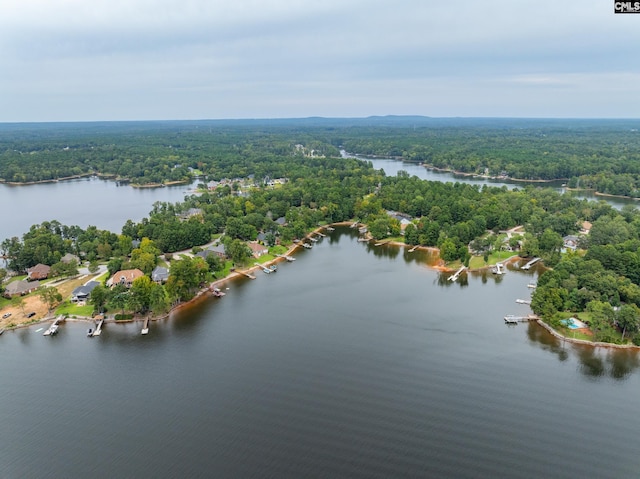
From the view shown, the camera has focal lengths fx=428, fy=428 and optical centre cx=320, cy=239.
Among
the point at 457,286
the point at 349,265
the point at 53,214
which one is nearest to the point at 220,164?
A: the point at 53,214

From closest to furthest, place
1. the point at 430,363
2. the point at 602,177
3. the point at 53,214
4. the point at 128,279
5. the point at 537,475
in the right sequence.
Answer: the point at 537,475 < the point at 430,363 < the point at 128,279 < the point at 53,214 < the point at 602,177

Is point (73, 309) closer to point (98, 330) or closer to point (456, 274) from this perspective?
point (98, 330)

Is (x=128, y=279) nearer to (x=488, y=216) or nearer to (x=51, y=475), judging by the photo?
(x=51, y=475)

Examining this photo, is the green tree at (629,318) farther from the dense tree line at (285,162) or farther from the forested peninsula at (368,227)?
the dense tree line at (285,162)

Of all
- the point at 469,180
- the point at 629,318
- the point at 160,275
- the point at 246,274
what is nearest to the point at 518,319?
the point at 629,318

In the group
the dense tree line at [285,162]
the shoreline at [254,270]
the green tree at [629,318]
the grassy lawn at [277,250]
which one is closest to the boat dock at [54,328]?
the shoreline at [254,270]

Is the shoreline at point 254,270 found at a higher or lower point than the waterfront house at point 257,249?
lower

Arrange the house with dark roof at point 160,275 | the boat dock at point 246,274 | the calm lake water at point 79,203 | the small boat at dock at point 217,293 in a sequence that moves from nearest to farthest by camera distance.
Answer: the small boat at dock at point 217,293 < the house with dark roof at point 160,275 < the boat dock at point 246,274 < the calm lake water at point 79,203
